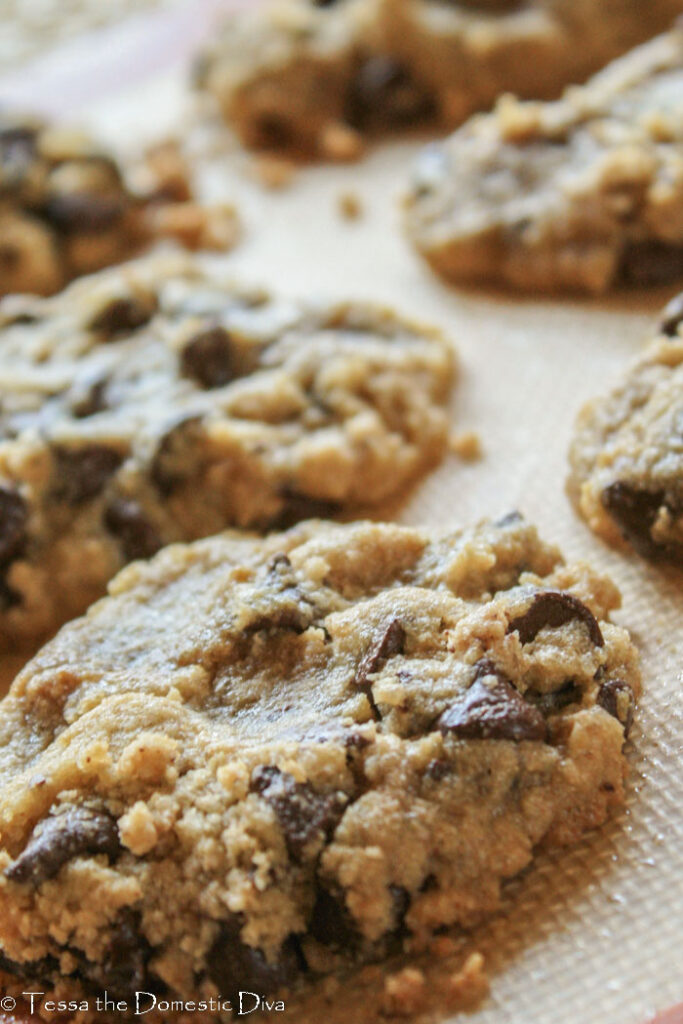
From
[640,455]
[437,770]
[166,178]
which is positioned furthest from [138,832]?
[166,178]

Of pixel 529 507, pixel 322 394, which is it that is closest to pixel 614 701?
pixel 529 507

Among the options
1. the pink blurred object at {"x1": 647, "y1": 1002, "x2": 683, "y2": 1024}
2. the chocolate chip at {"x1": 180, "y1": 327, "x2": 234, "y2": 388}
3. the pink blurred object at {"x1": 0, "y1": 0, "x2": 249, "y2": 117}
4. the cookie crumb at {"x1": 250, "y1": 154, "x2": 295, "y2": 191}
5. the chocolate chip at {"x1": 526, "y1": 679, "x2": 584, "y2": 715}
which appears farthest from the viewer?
the pink blurred object at {"x1": 0, "y1": 0, "x2": 249, "y2": 117}

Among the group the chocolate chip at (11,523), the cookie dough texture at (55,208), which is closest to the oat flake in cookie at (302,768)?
the chocolate chip at (11,523)

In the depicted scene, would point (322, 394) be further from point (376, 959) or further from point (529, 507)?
point (376, 959)

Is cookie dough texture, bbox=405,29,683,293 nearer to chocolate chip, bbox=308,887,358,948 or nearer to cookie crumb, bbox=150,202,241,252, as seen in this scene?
cookie crumb, bbox=150,202,241,252

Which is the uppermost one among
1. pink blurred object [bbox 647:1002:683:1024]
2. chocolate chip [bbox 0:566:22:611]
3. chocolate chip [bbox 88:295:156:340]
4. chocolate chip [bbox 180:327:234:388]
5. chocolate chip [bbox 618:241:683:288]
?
chocolate chip [bbox 88:295:156:340]

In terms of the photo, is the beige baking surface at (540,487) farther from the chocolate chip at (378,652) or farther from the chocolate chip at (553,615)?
the chocolate chip at (378,652)

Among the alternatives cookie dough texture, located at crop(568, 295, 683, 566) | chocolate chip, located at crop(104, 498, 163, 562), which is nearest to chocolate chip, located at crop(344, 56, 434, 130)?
cookie dough texture, located at crop(568, 295, 683, 566)
